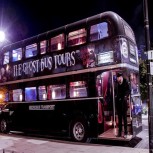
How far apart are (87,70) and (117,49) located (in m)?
1.64

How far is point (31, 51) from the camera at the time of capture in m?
13.5

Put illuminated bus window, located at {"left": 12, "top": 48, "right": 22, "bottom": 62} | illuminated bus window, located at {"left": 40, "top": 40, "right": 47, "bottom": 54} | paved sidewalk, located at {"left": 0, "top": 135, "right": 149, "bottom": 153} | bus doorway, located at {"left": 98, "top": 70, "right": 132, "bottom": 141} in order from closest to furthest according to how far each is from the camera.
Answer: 1. paved sidewalk, located at {"left": 0, "top": 135, "right": 149, "bottom": 153}
2. bus doorway, located at {"left": 98, "top": 70, "right": 132, "bottom": 141}
3. illuminated bus window, located at {"left": 40, "top": 40, "right": 47, "bottom": 54}
4. illuminated bus window, located at {"left": 12, "top": 48, "right": 22, "bottom": 62}

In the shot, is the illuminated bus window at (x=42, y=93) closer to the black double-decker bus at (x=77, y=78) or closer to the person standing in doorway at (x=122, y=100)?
the black double-decker bus at (x=77, y=78)

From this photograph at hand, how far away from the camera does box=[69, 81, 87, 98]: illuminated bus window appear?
1081cm

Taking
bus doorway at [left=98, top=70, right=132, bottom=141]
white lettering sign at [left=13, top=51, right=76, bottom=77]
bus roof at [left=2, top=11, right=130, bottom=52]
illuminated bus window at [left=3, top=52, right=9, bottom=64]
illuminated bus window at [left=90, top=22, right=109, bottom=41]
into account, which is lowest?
bus doorway at [left=98, top=70, right=132, bottom=141]

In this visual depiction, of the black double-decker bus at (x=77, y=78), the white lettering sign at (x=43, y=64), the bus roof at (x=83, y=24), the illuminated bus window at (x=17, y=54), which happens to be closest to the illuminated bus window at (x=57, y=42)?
the black double-decker bus at (x=77, y=78)

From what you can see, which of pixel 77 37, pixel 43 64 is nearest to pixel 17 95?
pixel 43 64

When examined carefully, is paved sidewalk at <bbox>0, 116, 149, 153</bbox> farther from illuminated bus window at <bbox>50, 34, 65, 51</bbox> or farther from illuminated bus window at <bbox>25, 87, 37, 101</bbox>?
illuminated bus window at <bbox>50, 34, 65, 51</bbox>

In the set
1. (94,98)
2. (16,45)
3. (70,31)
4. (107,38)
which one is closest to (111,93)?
(94,98)

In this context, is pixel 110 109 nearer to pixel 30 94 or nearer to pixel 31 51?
pixel 30 94

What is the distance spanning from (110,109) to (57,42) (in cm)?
418

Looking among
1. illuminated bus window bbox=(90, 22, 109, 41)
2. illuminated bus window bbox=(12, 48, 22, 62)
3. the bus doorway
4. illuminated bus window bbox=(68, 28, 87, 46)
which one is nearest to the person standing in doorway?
the bus doorway

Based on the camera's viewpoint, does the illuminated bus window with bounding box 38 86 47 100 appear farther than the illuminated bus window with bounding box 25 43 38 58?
No

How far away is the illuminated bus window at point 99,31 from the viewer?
10219mm
